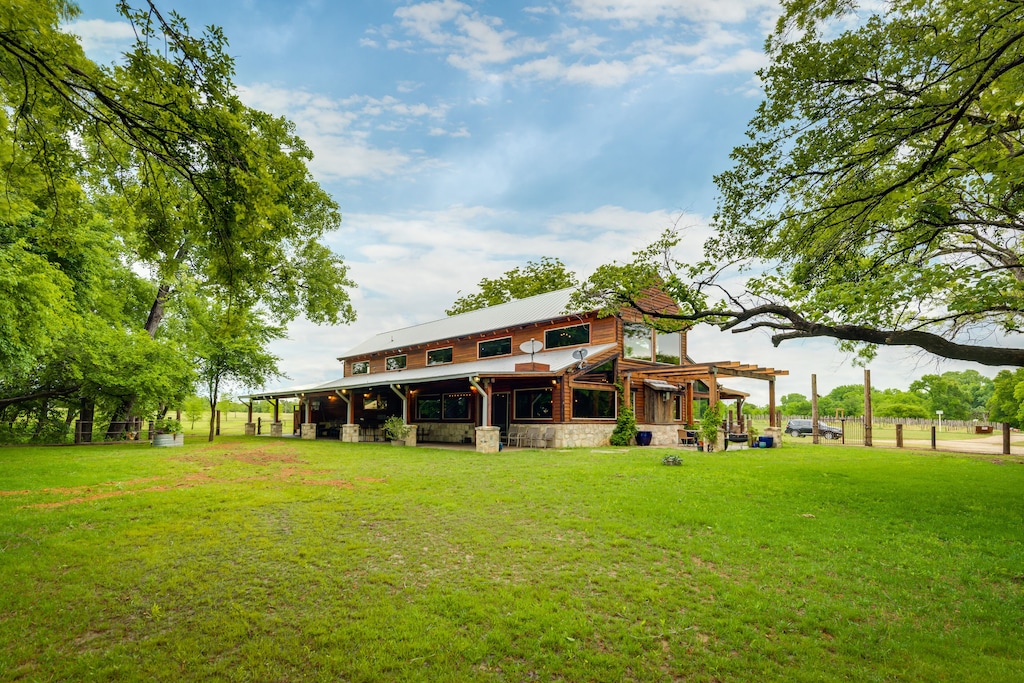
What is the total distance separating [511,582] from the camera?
477 centimetres

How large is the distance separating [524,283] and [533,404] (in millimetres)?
19175

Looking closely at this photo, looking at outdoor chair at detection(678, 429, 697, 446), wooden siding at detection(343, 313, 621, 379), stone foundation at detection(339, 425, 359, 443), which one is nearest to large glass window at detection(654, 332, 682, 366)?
wooden siding at detection(343, 313, 621, 379)

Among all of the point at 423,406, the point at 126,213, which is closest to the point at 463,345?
the point at 423,406

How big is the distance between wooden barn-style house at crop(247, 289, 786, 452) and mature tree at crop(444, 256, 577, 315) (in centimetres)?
1081

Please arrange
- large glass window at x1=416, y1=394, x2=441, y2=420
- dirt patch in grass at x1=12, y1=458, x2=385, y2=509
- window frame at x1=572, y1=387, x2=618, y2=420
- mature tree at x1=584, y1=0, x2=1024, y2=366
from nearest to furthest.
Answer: mature tree at x1=584, y1=0, x2=1024, y2=366 → dirt patch in grass at x1=12, y1=458, x2=385, y2=509 → window frame at x1=572, y1=387, x2=618, y2=420 → large glass window at x1=416, y1=394, x2=441, y2=420

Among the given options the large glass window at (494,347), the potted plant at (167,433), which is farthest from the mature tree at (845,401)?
the potted plant at (167,433)

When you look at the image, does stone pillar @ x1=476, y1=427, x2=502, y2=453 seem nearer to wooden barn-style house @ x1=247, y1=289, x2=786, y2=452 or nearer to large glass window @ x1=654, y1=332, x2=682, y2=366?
wooden barn-style house @ x1=247, y1=289, x2=786, y2=452

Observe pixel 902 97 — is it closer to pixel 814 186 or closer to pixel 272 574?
pixel 814 186

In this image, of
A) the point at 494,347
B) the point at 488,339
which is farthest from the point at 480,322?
the point at 494,347

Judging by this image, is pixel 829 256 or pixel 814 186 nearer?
pixel 814 186

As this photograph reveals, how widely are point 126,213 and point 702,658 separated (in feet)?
23.4

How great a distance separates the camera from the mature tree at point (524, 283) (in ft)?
120

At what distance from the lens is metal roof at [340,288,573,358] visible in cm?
2198

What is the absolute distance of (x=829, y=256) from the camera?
9.41 m
